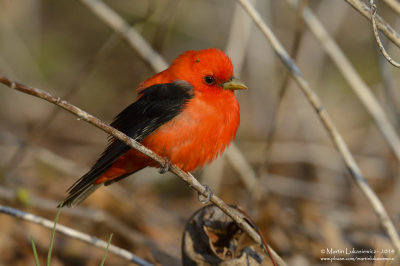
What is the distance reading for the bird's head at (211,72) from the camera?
11.3 ft

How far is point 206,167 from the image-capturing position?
5109 mm

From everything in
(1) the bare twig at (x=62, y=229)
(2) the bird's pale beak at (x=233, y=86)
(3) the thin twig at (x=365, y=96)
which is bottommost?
(1) the bare twig at (x=62, y=229)

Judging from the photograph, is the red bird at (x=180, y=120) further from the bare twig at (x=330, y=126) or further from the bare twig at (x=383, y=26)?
the bare twig at (x=383, y=26)

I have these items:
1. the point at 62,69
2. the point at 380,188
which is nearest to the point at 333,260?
the point at 380,188

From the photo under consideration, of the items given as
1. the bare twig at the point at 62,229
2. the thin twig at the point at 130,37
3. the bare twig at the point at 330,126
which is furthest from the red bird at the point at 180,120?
the thin twig at the point at 130,37

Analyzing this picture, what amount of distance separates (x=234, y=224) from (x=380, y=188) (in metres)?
3.53

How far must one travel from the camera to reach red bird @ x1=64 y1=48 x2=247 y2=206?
10.3ft

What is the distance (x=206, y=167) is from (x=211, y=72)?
1.83 m

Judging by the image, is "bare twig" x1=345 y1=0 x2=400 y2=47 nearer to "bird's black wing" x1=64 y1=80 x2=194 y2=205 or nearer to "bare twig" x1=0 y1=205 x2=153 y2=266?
"bird's black wing" x1=64 y1=80 x2=194 y2=205

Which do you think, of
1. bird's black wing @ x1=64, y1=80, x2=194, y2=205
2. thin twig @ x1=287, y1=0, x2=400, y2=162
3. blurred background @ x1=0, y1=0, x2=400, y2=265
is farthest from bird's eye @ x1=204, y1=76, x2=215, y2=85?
thin twig @ x1=287, y1=0, x2=400, y2=162

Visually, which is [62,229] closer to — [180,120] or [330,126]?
[180,120]

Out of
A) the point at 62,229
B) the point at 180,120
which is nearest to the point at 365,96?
the point at 180,120

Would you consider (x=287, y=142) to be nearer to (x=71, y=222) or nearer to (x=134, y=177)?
(x=134, y=177)

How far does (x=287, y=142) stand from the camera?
6113mm
